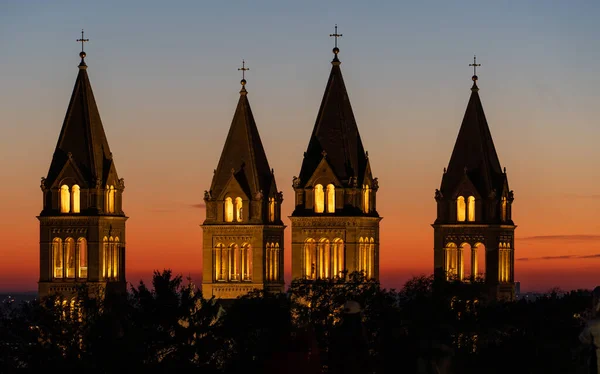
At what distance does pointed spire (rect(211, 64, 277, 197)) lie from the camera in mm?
117625

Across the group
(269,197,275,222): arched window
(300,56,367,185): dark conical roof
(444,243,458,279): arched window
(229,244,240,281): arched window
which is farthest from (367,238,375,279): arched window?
(229,244,240,281): arched window

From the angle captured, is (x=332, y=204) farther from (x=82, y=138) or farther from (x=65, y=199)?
(x=65, y=199)

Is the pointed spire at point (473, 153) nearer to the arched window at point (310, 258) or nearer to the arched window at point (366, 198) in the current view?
the arched window at point (366, 198)

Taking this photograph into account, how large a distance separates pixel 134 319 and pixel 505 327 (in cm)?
2587

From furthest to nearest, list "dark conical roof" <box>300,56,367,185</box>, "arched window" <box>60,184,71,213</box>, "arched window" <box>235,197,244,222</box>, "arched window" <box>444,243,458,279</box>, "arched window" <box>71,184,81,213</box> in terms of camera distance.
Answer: "arched window" <box>444,243,458,279</box> < "arched window" <box>235,197,244,222</box> < "arched window" <box>71,184,81,213</box> < "arched window" <box>60,184,71,213</box> < "dark conical roof" <box>300,56,367,185</box>

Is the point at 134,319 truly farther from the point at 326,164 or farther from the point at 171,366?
the point at 326,164

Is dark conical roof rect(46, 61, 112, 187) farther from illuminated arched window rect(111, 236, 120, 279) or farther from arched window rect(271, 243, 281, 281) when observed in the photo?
arched window rect(271, 243, 281, 281)

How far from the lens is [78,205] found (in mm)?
118875

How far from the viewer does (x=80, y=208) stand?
389 ft

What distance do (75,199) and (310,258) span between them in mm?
13812

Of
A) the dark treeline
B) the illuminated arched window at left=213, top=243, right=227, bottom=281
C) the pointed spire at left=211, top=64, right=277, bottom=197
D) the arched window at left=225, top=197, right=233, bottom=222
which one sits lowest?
the dark treeline

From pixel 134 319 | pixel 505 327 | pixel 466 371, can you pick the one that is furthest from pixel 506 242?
pixel 134 319

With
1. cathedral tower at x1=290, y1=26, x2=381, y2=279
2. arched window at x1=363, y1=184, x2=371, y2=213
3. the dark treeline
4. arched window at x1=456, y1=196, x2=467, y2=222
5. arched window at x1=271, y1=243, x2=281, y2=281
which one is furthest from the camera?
arched window at x1=456, y1=196, x2=467, y2=222

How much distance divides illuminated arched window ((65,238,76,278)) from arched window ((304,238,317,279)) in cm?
1327
